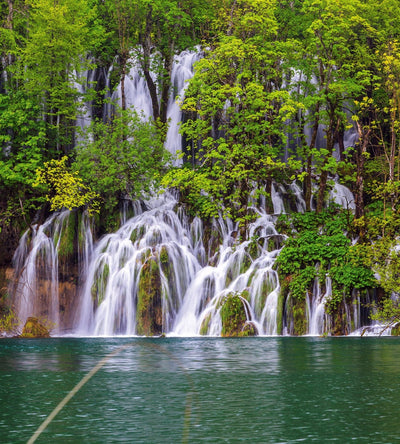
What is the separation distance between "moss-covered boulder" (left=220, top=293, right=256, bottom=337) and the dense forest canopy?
20.2 feet

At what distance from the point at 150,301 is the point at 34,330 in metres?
5.56

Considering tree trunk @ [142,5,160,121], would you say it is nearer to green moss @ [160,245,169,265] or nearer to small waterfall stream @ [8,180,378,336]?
small waterfall stream @ [8,180,378,336]

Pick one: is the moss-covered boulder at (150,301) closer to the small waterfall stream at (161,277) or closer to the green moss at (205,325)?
the small waterfall stream at (161,277)

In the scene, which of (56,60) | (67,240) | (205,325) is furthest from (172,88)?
(205,325)

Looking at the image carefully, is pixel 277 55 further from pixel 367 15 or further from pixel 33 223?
pixel 33 223

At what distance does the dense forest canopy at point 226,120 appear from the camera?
1657 inches

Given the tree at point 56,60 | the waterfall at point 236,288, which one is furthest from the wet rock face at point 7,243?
the waterfall at point 236,288

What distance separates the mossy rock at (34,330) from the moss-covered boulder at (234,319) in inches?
333

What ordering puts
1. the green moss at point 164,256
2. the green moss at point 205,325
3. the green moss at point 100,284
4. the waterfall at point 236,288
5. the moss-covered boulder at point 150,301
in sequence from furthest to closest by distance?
the green moss at point 100,284
the green moss at point 164,256
the moss-covered boulder at point 150,301
the green moss at point 205,325
the waterfall at point 236,288

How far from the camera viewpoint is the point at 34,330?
3703 centimetres

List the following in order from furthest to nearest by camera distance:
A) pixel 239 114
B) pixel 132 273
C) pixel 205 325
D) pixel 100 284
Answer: pixel 239 114
pixel 100 284
pixel 132 273
pixel 205 325

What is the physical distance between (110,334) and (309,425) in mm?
25852

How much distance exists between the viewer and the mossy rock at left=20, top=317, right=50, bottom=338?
121 ft

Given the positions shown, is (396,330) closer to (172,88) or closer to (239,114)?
(239,114)
